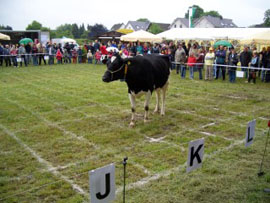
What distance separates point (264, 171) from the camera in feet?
17.3

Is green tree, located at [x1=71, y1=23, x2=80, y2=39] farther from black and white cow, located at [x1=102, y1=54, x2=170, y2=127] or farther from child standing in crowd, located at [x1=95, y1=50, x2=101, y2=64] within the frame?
black and white cow, located at [x1=102, y1=54, x2=170, y2=127]

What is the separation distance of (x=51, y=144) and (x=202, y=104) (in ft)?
19.2

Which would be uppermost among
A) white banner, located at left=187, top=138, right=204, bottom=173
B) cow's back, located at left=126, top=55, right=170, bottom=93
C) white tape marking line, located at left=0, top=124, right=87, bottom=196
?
cow's back, located at left=126, top=55, right=170, bottom=93

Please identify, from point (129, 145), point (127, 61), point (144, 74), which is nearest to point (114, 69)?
point (127, 61)

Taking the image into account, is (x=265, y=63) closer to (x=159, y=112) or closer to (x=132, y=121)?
(x=159, y=112)

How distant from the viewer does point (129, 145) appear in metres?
6.43

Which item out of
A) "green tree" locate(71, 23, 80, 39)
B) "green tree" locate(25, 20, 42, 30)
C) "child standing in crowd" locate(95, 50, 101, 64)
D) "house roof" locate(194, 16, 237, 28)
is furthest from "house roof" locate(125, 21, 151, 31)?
"child standing in crowd" locate(95, 50, 101, 64)

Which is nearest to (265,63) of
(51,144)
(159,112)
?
(159,112)

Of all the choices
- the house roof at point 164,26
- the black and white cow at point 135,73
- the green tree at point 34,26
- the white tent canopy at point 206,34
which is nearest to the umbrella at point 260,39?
the white tent canopy at point 206,34

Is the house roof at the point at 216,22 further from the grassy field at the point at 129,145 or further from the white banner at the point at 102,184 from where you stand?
the white banner at the point at 102,184

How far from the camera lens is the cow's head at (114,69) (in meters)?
7.49

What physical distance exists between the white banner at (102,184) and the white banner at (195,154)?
1421 mm

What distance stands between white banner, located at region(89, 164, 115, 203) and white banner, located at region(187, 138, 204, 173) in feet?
4.66

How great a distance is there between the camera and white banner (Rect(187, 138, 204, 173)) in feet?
14.2
